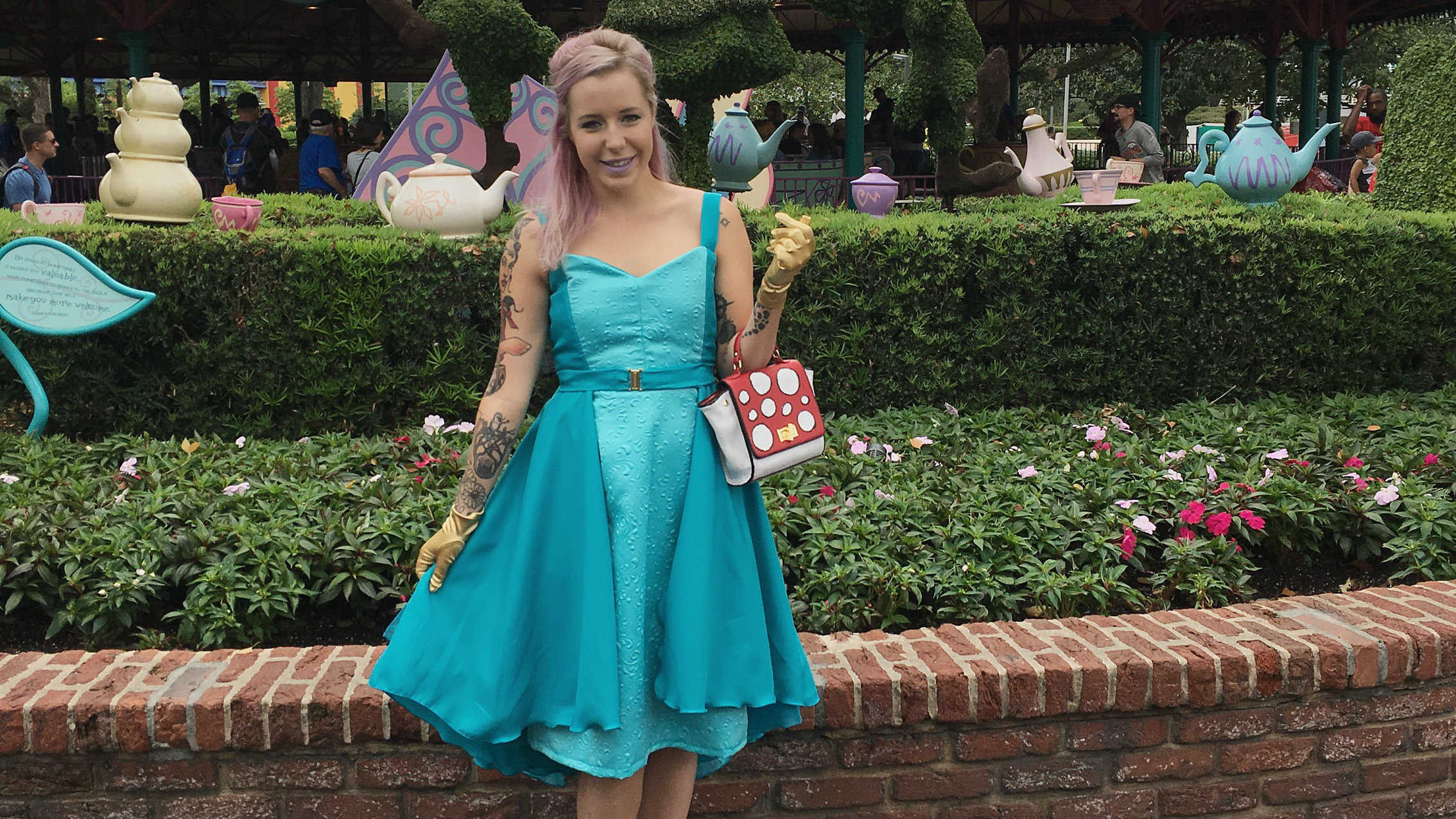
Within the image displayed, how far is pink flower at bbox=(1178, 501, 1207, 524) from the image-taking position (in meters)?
3.44

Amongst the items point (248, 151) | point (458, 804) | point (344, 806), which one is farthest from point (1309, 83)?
point (344, 806)

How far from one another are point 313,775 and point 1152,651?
1.83 metres

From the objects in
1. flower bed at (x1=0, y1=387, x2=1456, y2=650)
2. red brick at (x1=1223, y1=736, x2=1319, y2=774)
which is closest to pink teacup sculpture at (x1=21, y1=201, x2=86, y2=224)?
flower bed at (x1=0, y1=387, x2=1456, y2=650)

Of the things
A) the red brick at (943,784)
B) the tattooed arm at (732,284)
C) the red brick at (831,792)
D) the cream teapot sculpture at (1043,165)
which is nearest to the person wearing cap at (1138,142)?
the cream teapot sculpture at (1043,165)

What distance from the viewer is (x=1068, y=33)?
21.5 metres

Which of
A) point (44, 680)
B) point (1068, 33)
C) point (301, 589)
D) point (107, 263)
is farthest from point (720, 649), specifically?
point (1068, 33)

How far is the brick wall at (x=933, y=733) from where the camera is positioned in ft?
8.73

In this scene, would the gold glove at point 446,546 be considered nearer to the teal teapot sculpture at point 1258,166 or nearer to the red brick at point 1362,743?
the red brick at point 1362,743

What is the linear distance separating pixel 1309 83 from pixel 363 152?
13797 mm

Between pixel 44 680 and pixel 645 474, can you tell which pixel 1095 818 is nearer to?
pixel 645 474

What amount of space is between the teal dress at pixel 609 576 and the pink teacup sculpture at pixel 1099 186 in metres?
4.40

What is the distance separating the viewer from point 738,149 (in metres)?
5.93

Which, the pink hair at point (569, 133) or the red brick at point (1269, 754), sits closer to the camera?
the pink hair at point (569, 133)

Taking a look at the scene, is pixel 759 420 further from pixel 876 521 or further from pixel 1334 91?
pixel 1334 91
